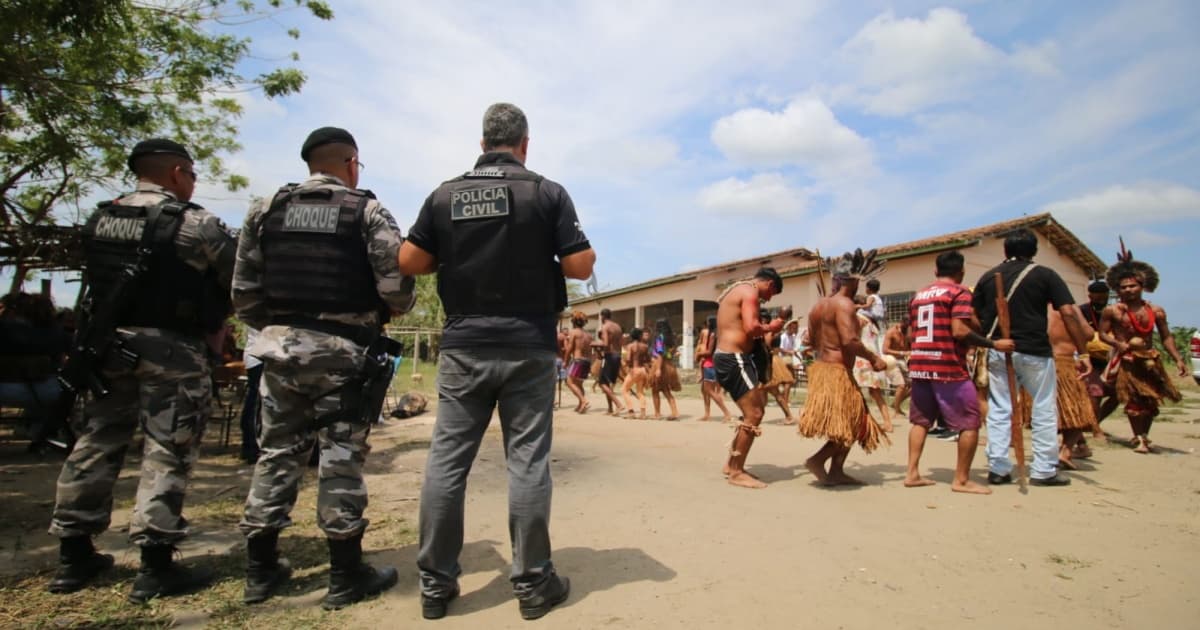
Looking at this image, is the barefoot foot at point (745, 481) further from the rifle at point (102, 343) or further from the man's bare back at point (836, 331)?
the rifle at point (102, 343)

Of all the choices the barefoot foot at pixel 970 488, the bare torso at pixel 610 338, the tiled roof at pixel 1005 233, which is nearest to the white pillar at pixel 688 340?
the tiled roof at pixel 1005 233

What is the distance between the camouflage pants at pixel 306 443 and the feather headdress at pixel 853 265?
3.93 m

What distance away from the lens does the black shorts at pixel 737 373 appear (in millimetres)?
5043

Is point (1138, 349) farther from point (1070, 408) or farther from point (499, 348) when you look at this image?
point (499, 348)

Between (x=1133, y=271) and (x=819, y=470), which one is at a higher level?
(x=1133, y=271)

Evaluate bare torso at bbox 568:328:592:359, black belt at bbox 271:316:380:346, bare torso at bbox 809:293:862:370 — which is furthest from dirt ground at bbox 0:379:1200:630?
bare torso at bbox 568:328:592:359

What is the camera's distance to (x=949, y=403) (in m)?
4.86

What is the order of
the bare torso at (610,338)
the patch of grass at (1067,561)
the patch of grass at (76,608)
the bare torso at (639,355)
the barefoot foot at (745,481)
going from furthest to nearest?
the bare torso at (610,338)
the bare torso at (639,355)
the barefoot foot at (745,481)
the patch of grass at (1067,561)
the patch of grass at (76,608)

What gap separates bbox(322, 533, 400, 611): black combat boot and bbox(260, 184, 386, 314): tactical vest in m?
1.04

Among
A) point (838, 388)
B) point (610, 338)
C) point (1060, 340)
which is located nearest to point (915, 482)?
point (838, 388)

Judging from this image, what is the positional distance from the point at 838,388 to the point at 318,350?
3.80 m

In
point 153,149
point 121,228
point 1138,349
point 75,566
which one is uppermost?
point 153,149

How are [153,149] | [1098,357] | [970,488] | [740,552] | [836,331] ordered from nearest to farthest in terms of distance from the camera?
[153,149]
[740,552]
[970,488]
[836,331]
[1098,357]

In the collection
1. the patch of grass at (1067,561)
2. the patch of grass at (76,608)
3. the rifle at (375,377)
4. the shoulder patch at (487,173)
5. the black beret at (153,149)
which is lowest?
the patch of grass at (76,608)
